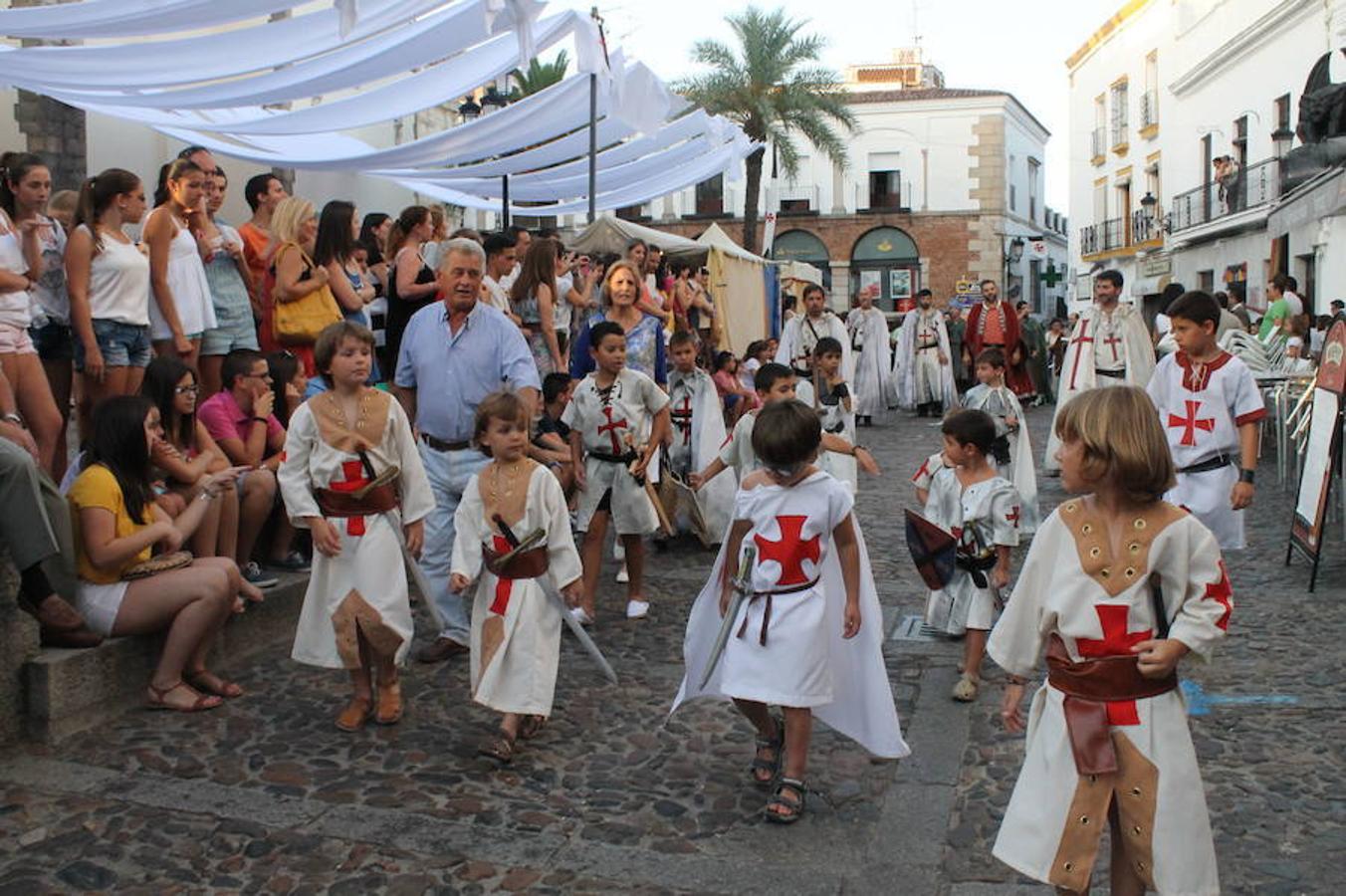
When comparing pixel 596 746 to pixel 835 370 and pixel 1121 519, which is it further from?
pixel 835 370

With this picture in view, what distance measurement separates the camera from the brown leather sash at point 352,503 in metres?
5.22

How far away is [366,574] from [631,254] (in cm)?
554

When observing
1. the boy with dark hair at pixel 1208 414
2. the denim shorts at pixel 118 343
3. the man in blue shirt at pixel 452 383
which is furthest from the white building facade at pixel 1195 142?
the denim shorts at pixel 118 343

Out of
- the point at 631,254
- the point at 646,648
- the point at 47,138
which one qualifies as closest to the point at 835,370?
the point at 631,254

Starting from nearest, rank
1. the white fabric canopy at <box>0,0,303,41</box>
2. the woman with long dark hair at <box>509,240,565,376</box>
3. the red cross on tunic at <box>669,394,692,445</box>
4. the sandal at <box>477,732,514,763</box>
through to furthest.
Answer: the sandal at <box>477,732,514,763</box> → the white fabric canopy at <box>0,0,303,41</box> → the woman with long dark hair at <box>509,240,565,376</box> → the red cross on tunic at <box>669,394,692,445</box>

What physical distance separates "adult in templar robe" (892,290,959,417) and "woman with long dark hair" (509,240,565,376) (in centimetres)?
1115

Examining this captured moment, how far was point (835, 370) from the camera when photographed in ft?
30.1

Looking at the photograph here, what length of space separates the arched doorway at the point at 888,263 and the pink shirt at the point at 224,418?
48.5 m

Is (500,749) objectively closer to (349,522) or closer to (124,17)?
(349,522)

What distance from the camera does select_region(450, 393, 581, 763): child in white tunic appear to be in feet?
16.3

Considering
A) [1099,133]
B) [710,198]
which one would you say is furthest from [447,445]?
[710,198]

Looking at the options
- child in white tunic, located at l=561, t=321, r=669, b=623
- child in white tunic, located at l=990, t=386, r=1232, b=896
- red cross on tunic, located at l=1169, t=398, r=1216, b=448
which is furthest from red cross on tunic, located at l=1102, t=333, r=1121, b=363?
child in white tunic, located at l=990, t=386, r=1232, b=896

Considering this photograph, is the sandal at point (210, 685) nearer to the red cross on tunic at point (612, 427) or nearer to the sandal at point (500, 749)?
the sandal at point (500, 749)

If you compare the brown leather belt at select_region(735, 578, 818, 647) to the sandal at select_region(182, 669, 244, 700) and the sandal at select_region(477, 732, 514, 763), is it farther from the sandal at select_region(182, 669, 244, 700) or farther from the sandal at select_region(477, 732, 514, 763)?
the sandal at select_region(182, 669, 244, 700)
